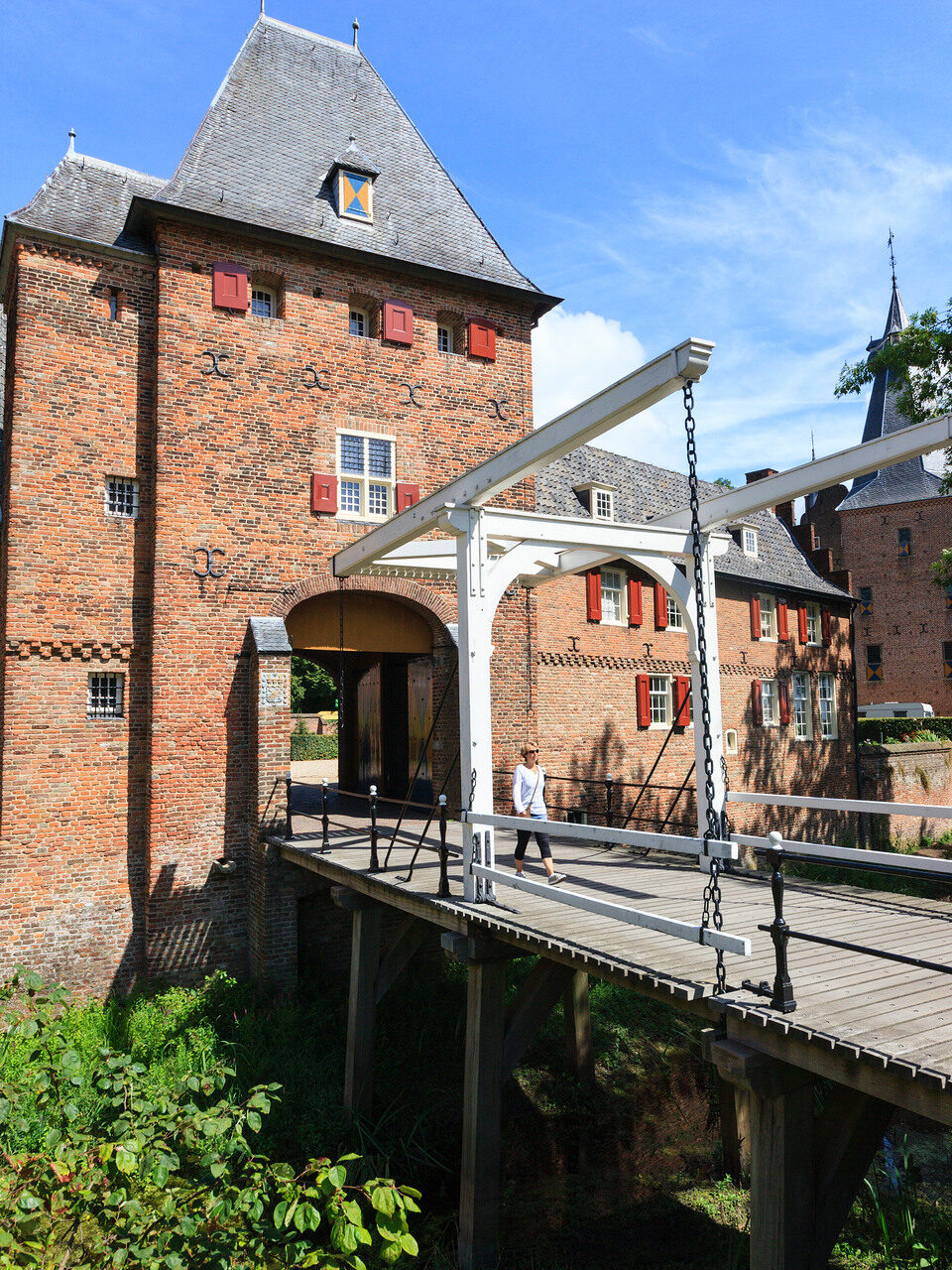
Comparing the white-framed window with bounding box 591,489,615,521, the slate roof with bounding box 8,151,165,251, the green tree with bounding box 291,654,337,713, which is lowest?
the green tree with bounding box 291,654,337,713

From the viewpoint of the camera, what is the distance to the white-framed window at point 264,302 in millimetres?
12938

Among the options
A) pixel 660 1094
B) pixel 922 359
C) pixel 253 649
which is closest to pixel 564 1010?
pixel 660 1094

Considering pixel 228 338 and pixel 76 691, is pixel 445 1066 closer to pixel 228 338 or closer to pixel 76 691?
pixel 76 691

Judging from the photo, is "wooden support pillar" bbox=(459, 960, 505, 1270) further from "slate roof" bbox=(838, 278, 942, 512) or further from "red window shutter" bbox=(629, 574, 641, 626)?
"slate roof" bbox=(838, 278, 942, 512)

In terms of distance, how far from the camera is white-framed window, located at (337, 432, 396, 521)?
516 inches

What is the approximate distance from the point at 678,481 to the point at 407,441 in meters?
10.6

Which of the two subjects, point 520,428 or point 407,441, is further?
point 520,428

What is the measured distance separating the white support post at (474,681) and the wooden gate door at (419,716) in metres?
5.85

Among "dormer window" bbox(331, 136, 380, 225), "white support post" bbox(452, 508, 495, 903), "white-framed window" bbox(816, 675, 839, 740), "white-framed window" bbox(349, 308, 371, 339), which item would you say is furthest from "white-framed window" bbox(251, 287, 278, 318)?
"white-framed window" bbox(816, 675, 839, 740)

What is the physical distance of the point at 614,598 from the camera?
18.0 meters

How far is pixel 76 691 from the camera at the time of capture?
37.6 feet

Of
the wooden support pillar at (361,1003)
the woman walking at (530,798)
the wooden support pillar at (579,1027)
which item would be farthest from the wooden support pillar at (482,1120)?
the wooden support pillar at (579,1027)

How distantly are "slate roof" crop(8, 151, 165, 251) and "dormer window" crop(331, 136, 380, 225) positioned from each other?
2.71 meters

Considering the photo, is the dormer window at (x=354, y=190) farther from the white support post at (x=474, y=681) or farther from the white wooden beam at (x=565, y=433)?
the white support post at (x=474, y=681)
